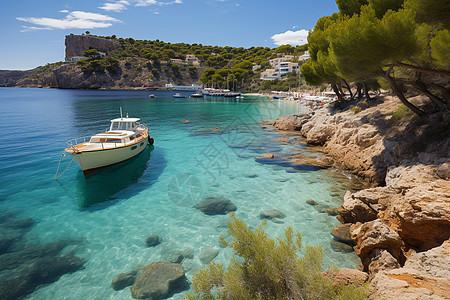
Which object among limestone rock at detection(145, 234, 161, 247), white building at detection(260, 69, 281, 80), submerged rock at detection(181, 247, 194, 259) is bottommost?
submerged rock at detection(181, 247, 194, 259)

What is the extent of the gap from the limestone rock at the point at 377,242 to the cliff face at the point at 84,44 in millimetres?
209633

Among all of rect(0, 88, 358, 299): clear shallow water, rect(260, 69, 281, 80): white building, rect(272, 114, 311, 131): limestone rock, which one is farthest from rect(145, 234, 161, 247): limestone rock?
rect(260, 69, 281, 80): white building

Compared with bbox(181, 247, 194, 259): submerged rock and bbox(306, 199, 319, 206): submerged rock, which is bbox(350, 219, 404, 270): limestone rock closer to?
bbox(306, 199, 319, 206): submerged rock

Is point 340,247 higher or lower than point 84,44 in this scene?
lower

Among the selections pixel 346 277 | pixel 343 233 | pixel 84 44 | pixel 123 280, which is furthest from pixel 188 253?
pixel 84 44

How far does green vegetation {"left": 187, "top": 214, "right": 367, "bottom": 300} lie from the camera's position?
13.9 feet

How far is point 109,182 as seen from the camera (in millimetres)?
15805

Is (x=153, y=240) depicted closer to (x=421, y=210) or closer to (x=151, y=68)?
(x=421, y=210)

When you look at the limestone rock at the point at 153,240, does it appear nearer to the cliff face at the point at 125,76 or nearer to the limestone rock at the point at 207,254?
the limestone rock at the point at 207,254

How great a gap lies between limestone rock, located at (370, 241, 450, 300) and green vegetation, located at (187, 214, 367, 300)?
0.46 m

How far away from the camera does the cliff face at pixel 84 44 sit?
569 ft

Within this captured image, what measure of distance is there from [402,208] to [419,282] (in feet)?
14.2

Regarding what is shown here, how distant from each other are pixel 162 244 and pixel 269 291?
20.4 feet

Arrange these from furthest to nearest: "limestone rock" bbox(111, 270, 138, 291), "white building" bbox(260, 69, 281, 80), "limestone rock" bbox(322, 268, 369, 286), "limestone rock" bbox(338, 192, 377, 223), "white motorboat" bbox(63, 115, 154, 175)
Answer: "white building" bbox(260, 69, 281, 80)
"white motorboat" bbox(63, 115, 154, 175)
"limestone rock" bbox(338, 192, 377, 223)
"limestone rock" bbox(111, 270, 138, 291)
"limestone rock" bbox(322, 268, 369, 286)
